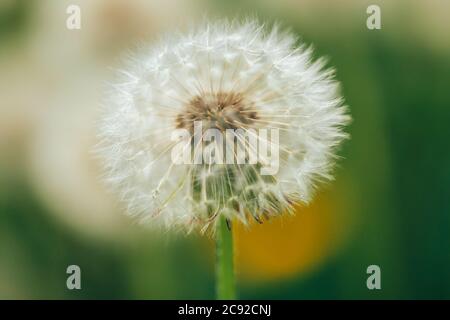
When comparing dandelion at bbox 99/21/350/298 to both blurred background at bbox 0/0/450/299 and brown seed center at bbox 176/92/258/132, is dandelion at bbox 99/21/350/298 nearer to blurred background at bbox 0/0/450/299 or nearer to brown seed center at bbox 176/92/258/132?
brown seed center at bbox 176/92/258/132

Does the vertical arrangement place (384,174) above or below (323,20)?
below

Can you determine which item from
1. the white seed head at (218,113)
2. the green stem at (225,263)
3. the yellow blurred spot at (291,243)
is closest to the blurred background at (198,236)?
the yellow blurred spot at (291,243)

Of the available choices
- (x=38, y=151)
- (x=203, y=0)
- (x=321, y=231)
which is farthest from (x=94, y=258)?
(x=203, y=0)

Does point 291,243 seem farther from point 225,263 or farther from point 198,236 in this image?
point 225,263

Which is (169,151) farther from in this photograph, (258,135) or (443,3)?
(443,3)

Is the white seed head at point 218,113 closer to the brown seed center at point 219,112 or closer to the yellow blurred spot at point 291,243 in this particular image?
the brown seed center at point 219,112

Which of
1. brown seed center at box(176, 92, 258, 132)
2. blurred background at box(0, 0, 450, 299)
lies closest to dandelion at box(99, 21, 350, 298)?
brown seed center at box(176, 92, 258, 132)
